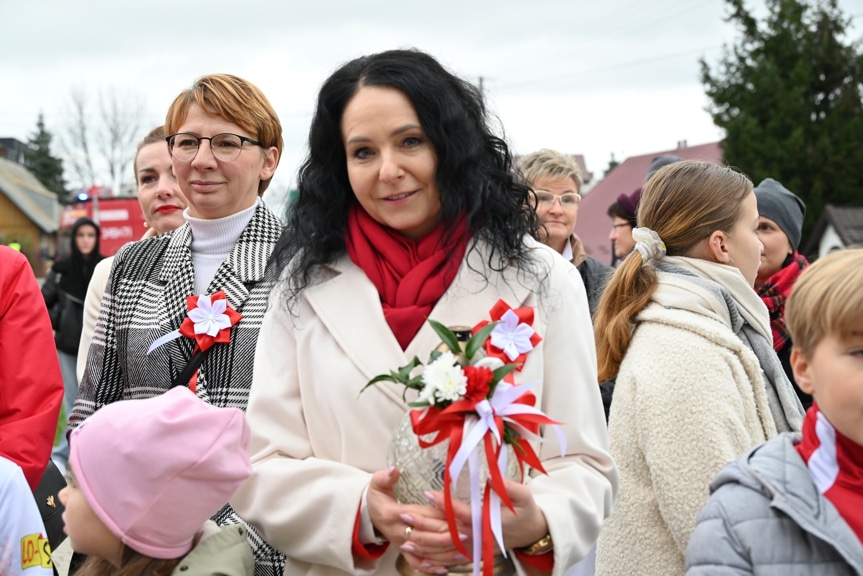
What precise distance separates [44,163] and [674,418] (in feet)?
237

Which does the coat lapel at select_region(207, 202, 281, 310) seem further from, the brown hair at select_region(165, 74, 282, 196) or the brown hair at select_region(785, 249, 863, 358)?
the brown hair at select_region(785, 249, 863, 358)

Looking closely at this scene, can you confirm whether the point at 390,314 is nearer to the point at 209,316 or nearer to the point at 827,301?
the point at 209,316

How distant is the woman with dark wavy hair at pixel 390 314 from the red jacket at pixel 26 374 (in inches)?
37.2

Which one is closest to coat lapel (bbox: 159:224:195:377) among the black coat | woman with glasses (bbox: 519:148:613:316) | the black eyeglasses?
the black eyeglasses

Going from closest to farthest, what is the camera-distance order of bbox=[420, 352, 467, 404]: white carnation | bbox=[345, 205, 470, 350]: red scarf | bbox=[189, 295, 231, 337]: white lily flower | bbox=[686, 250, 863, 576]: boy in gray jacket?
1. bbox=[420, 352, 467, 404]: white carnation
2. bbox=[686, 250, 863, 576]: boy in gray jacket
3. bbox=[345, 205, 470, 350]: red scarf
4. bbox=[189, 295, 231, 337]: white lily flower

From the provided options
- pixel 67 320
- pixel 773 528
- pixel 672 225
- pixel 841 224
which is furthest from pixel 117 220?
pixel 773 528

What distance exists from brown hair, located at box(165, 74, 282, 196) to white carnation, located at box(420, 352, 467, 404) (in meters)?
1.56

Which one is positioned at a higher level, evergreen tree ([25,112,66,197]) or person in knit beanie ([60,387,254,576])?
person in knit beanie ([60,387,254,576])

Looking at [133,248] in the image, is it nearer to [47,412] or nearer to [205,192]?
[205,192]

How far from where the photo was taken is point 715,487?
7.34 ft

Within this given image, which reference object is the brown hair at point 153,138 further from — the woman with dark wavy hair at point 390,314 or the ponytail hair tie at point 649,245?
the ponytail hair tie at point 649,245

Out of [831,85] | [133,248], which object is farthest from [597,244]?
[133,248]

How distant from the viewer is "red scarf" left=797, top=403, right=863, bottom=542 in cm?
205

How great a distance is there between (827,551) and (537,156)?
333 centimetres
